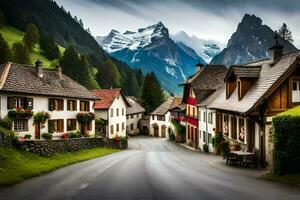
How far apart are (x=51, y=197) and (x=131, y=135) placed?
78.4 metres

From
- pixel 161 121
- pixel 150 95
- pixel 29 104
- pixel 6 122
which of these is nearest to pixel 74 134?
pixel 29 104

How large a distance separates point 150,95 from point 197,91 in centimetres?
5550

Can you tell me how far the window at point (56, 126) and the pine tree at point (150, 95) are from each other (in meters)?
61.0

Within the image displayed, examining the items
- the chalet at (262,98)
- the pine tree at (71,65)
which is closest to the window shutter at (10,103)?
the chalet at (262,98)

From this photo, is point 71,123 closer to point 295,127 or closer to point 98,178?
point 98,178

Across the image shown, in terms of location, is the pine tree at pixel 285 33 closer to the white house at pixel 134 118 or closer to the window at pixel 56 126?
the white house at pixel 134 118

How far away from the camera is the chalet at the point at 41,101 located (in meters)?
38.0

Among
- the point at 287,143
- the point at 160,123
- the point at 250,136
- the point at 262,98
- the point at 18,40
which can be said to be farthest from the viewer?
the point at 18,40

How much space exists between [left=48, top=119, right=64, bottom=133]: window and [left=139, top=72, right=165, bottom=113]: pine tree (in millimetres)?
60973

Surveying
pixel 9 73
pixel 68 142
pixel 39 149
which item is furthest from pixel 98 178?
pixel 9 73

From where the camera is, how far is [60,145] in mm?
35406

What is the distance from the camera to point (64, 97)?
4597 cm

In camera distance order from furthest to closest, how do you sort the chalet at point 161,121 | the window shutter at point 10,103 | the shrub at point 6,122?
the chalet at point 161,121 < the window shutter at point 10,103 < the shrub at point 6,122

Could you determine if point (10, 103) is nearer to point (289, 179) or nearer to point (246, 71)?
point (246, 71)
